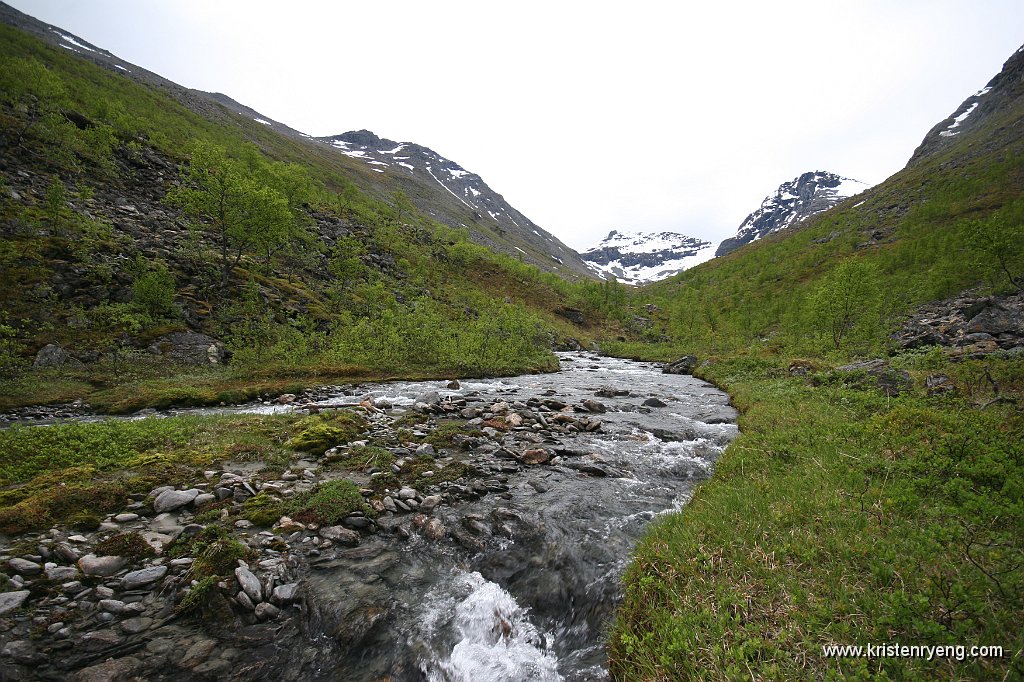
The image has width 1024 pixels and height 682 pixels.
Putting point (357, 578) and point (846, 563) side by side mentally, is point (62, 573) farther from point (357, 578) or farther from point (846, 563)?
point (846, 563)

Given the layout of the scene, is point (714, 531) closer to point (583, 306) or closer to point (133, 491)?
point (133, 491)

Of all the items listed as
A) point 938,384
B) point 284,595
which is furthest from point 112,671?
point 938,384

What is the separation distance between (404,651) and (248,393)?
19876 millimetres

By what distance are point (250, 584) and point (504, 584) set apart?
4.51 metres

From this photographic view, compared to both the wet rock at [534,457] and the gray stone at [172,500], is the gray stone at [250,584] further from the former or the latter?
the wet rock at [534,457]

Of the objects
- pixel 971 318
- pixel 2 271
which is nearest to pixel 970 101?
pixel 971 318

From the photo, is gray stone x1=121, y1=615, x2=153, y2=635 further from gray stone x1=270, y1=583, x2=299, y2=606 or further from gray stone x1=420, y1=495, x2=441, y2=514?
gray stone x1=420, y1=495, x2=441, y2=514

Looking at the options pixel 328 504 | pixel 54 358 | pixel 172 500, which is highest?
pixel 328 504

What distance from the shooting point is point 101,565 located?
21.7 ft

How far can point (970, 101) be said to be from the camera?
585 feet

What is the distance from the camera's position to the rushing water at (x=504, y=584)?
19.6 feet

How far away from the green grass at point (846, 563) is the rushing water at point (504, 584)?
1.16 m

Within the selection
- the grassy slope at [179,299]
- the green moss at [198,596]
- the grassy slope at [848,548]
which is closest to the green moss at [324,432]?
the green moss at [198,596]

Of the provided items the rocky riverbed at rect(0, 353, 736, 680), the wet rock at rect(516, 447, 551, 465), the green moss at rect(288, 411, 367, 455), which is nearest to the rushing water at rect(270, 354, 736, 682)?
the rocky riverbed at rect(0, 353, 736, 680)
